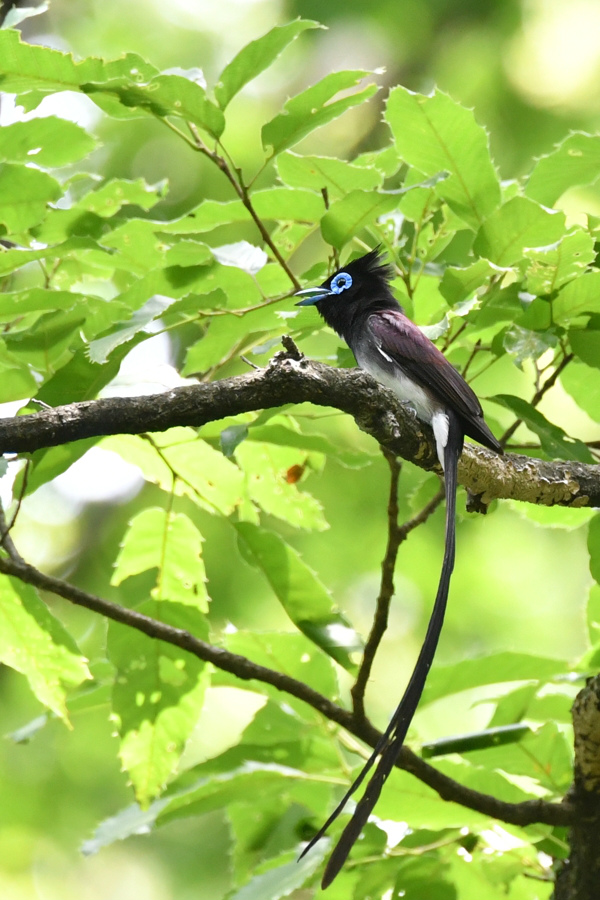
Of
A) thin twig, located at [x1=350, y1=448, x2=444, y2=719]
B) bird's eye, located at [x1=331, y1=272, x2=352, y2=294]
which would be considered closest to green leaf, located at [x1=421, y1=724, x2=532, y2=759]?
thin twig, located at [x1=350, y1=448, x2=444, y2=719]

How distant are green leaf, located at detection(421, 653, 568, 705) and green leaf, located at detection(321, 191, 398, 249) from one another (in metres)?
1.15

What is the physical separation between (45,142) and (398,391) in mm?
1350

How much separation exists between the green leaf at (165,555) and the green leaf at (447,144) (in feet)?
3.75

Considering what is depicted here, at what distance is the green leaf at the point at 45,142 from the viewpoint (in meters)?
2.44

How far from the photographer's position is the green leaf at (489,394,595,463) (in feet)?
7.62

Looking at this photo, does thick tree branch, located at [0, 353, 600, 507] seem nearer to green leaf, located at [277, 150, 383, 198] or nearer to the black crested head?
green leaf, located at [277, 150, 383, 198]

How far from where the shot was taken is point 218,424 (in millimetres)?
2502

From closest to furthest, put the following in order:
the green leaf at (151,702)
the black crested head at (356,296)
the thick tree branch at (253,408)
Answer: the thick tree branch at (253,408) < the green leaf at (151,702) < the black crested head at (356,296)

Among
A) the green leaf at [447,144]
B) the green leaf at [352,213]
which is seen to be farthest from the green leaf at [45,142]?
the green leaf at [447,144]

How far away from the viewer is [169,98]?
2195mm

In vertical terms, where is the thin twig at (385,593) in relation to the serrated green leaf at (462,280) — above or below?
below

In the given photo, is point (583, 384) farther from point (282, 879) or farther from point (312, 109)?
point (282, 879)

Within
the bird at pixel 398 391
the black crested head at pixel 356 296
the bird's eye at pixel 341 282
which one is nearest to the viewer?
the bird at pixel 398 391

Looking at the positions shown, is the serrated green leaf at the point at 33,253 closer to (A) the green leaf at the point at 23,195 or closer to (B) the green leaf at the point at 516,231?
(A) the green leaf at the point at 23,195
